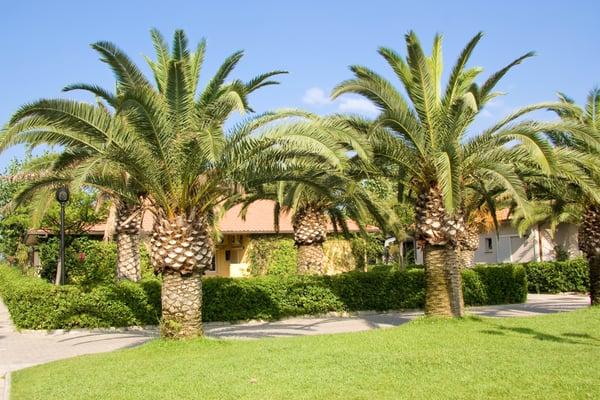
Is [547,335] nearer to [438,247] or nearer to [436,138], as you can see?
[438,247]

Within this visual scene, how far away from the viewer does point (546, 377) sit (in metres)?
7.90

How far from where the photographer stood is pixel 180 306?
12.1 m

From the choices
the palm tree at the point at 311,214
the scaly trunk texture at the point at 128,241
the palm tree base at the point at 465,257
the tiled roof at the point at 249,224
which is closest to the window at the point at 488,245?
the tiled roof at the point at 249,224

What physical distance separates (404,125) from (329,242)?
19.2 meters

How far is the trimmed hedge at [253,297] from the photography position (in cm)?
1580

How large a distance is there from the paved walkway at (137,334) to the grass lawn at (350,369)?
5.91 ft

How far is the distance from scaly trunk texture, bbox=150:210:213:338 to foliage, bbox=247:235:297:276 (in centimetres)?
1788

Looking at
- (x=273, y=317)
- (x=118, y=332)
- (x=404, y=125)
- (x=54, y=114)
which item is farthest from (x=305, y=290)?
(x=54, y=114)

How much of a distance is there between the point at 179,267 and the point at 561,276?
2026 cm

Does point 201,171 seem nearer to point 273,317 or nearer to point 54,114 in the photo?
point 54,114

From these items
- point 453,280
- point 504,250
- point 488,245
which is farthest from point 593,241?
point 488,245

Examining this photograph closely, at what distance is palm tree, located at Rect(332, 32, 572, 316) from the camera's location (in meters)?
13.2

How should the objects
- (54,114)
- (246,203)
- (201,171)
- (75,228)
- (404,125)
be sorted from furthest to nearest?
(75,228), (246,203), (404,125), (201,171), (54,114)

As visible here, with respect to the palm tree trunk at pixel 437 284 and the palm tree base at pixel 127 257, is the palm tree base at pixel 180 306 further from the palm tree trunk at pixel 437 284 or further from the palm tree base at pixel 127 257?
the palm tree base at pixel 127 257
